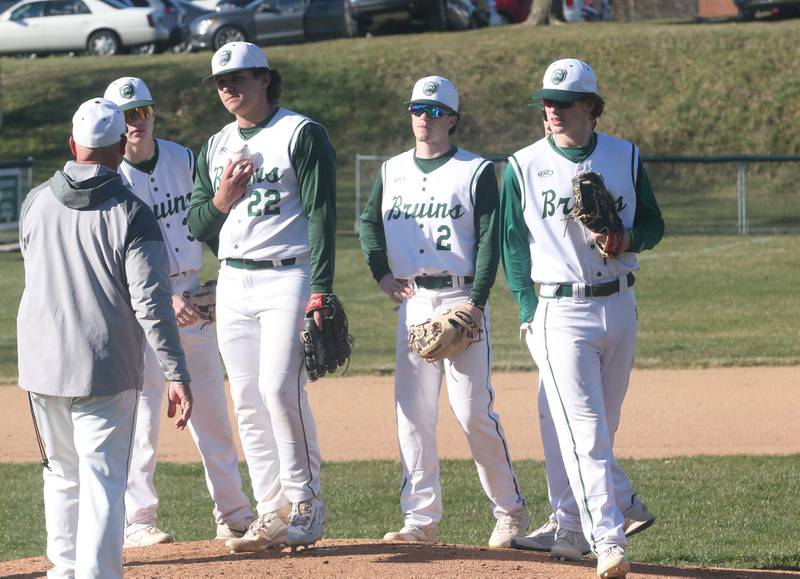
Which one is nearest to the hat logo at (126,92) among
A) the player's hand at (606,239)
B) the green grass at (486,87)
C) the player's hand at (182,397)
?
the player's hand at (182,397)

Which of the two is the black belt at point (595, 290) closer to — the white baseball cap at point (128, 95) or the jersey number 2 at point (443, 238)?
the jersey number 2 at point (443, 238)

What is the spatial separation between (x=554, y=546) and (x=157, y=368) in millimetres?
2122

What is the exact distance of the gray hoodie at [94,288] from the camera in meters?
5.02

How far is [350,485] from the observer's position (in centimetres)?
883

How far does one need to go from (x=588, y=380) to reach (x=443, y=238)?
1.10 m

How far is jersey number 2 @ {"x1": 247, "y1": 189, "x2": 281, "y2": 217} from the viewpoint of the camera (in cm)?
602

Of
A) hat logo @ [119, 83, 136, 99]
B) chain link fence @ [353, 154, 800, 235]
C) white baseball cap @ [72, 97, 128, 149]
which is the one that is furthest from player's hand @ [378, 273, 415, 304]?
chain link fence @ [353, 154, 800, 235]

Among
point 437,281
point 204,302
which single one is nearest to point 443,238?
point 437,281

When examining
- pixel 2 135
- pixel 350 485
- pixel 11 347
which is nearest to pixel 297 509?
pixel 350 485

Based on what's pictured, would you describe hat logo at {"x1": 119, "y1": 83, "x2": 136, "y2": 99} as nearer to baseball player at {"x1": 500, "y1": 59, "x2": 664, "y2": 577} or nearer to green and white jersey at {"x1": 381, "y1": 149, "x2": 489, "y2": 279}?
green and white jersey at {"x1": 381, "y1": 149, "x2": 489, "y2": 279}

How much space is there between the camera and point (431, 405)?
255 inches

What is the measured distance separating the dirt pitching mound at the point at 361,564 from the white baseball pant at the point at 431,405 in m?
0.36

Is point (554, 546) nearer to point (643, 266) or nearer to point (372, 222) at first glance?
point (372, 222)

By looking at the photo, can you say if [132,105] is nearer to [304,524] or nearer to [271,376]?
[271,376]
